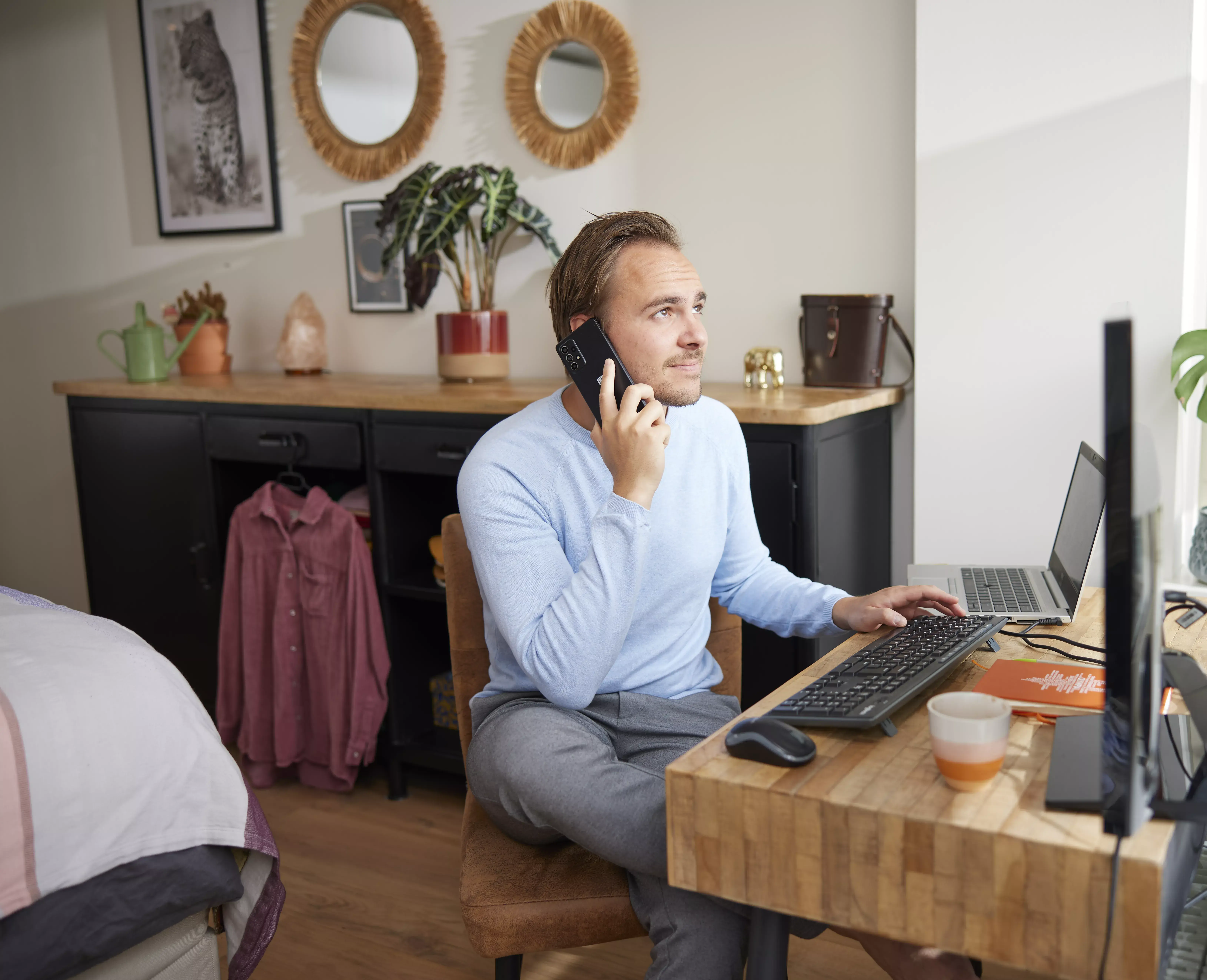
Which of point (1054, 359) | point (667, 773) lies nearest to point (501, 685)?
point (667, 773)

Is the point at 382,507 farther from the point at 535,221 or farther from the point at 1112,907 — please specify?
the point at 1112,907

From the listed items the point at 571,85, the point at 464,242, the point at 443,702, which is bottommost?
the point at 443,702

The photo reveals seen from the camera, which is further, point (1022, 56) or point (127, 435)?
point (127, 435)

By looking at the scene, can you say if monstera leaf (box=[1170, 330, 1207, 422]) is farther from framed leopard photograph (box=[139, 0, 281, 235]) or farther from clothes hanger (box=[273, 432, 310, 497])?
framed leopard photograph (box=[139, 0, 281, 235])

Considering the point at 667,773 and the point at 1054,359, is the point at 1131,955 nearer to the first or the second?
the point at 667,773

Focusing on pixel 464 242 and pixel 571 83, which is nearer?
pixel 571 83

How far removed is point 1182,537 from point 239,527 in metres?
2.20

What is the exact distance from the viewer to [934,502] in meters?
2.22

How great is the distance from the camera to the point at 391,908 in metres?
2.19

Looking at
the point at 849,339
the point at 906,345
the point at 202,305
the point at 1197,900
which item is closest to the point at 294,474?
the point at 202,305

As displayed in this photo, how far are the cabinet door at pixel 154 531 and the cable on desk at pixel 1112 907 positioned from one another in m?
2.57

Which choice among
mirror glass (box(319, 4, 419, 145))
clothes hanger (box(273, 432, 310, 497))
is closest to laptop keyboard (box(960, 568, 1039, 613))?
clothes hanger (box(273, 432, 310, 497))

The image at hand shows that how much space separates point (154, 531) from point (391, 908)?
1.42 m

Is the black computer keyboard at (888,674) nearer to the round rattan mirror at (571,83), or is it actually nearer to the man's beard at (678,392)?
the man's beard at (678,392)
